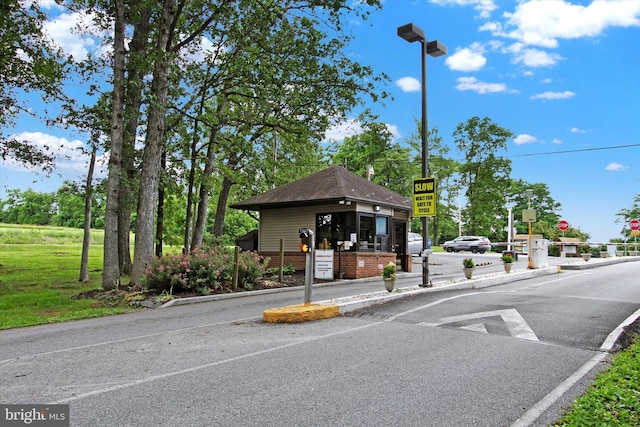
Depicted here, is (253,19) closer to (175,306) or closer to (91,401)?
(175,306)

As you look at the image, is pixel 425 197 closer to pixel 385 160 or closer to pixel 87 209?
pixel 87 209

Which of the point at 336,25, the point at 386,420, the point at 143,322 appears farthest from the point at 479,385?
the point at 336,25

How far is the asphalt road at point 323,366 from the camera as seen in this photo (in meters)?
3.96

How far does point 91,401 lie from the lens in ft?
13.9

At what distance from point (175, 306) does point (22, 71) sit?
34.9 ft

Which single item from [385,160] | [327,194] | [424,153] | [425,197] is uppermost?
A: [385,160]

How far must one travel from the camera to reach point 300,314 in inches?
328

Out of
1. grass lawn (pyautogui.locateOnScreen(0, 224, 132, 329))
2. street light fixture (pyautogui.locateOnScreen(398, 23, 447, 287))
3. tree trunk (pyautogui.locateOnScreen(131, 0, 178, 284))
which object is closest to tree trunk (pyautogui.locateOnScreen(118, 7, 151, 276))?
tree trunk (pyautogui.locateOnScreen(131, 0, 178, 284))

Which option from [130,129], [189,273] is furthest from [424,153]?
[130,129]

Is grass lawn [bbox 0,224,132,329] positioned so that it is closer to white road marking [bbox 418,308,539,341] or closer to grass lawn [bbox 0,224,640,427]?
grass lawn [bbox 0,224,640,427]

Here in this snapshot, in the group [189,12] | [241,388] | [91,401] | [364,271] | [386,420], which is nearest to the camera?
[386,420]

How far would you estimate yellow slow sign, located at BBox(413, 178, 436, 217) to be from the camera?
12.5 metres

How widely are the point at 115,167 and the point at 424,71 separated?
10.1 m

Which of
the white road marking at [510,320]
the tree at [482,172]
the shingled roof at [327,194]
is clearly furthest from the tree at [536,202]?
the white road marking at [510,320]
